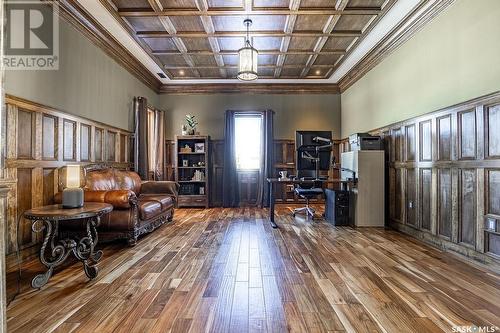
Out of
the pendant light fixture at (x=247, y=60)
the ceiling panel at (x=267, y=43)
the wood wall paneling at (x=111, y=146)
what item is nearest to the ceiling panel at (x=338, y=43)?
the ceiling panel at (x=267, y=43)

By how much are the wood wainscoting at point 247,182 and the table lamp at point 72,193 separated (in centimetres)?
448

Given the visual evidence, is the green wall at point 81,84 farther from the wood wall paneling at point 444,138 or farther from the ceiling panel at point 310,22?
the wood wall paneling at point 444,138

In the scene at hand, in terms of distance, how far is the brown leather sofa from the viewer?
3.53m

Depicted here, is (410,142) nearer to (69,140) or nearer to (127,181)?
(127,181)

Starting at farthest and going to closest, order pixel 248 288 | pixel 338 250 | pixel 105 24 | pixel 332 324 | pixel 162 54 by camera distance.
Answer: pixel 162 54 → pixel 105 24 → pixel 338 250 → pixel 248 288 → pixel 332 324

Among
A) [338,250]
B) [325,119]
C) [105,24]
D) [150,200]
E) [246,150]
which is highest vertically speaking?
[105,24]

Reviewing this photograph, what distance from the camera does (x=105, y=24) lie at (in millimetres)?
4176

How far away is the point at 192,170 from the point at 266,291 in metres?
5.34

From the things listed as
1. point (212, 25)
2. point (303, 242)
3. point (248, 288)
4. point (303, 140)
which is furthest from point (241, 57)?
point (248, 288)

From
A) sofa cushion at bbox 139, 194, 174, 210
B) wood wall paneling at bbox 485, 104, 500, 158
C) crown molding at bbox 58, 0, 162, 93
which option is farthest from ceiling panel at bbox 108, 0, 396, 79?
sofa cushion at bbox 139, 194, 174, 210

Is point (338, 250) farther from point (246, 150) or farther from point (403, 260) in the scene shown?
point (246, 150)

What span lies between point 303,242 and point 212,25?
140 inches

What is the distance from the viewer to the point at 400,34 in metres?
4.30

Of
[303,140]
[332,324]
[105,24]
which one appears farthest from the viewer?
[303,140]
